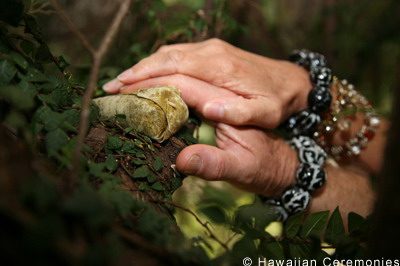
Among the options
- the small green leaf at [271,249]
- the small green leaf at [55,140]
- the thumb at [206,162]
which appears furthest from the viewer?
the thumb at [206,162]

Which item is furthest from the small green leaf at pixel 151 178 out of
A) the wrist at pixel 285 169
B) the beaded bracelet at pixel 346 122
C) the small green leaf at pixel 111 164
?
the beaded bracelet at pixel 346 122

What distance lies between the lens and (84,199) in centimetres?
57

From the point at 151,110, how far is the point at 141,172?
25 cm

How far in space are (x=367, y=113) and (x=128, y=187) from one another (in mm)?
1512

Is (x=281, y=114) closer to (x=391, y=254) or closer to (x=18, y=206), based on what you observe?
(x=391, y=254)

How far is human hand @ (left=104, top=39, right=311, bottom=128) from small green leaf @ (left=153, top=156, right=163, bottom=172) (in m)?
0.34

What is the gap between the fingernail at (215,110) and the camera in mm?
1396

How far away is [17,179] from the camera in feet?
1.88

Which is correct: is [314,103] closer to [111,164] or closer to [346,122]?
[346,122]

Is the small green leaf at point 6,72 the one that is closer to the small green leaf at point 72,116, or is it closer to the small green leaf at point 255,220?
the small green leaf at point 72,116

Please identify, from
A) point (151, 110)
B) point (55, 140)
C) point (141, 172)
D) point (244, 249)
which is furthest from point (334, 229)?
point (55, 140)

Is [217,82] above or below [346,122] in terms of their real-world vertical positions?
above

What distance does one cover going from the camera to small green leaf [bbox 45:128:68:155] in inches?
33.6

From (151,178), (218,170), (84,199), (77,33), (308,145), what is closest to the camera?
(84,199)
